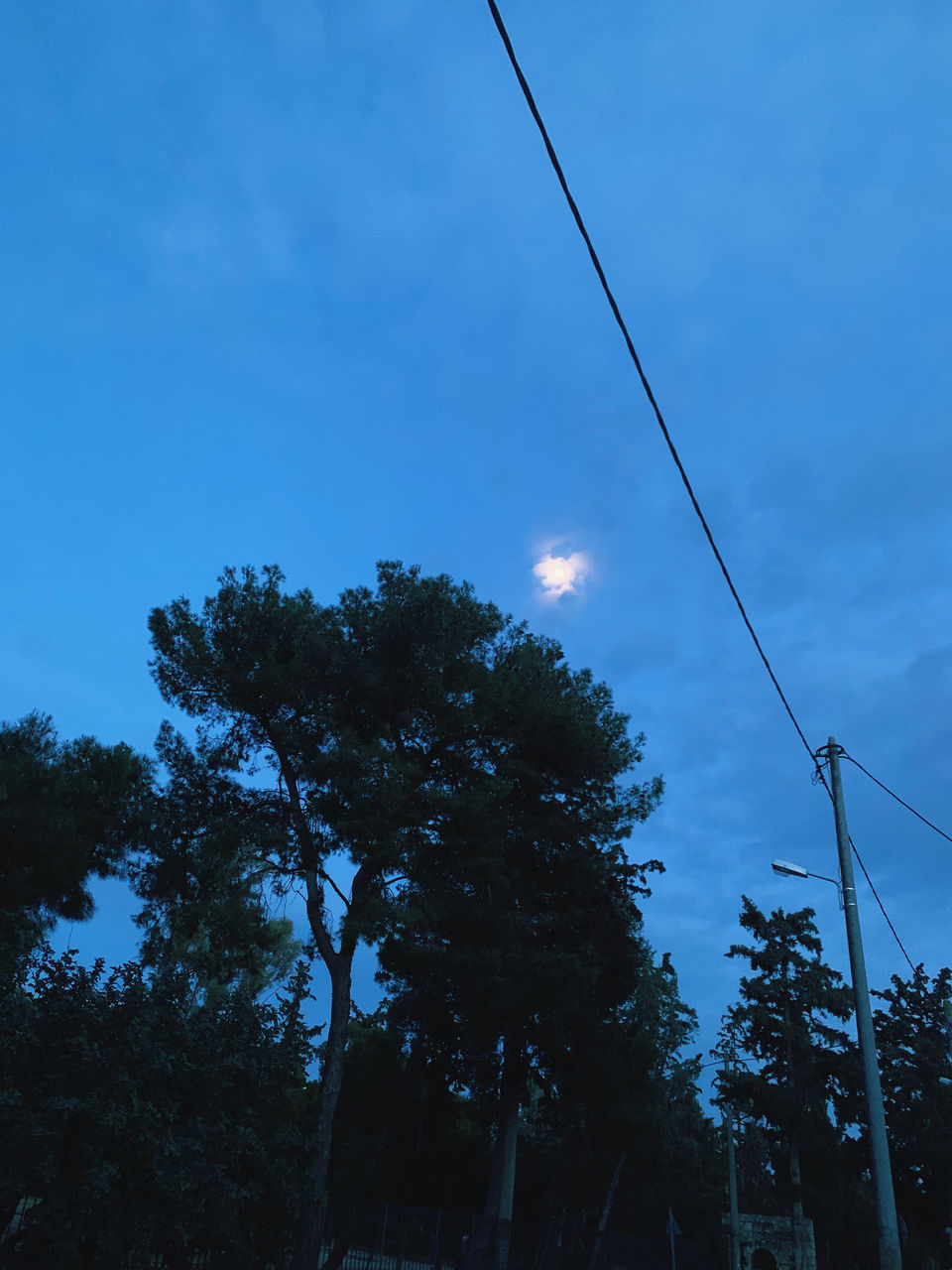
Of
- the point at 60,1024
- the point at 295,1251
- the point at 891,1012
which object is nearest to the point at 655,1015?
the point at 891,1012

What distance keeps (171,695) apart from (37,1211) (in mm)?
14062

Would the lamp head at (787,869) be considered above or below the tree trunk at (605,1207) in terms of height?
above

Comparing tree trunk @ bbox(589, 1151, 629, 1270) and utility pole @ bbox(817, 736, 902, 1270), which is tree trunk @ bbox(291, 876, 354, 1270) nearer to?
utility pole @ bbox(817, 736, 902, 1270)

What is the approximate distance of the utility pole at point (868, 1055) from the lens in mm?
11406

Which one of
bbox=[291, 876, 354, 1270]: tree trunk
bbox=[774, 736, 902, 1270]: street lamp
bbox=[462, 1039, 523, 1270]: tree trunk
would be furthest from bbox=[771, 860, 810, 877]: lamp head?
bbox=[462, 1039, 523, 1270]: tree trunk

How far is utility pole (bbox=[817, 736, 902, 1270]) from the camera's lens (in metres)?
11.4

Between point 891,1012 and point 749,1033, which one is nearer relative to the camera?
point 749,1033

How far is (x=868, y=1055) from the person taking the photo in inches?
489

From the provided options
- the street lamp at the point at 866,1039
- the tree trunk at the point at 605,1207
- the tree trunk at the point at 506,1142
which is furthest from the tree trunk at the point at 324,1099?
the tree trunk at the point at 605,1207

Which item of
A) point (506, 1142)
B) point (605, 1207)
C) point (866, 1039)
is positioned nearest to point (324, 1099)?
point (506, 1142)

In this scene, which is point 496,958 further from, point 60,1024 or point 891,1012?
point 891,1012

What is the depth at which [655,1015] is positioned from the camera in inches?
1914

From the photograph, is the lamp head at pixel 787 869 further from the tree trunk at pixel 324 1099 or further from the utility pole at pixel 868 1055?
the tree trunk at pixel 324 1099

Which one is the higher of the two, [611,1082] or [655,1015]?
[655,1015]
